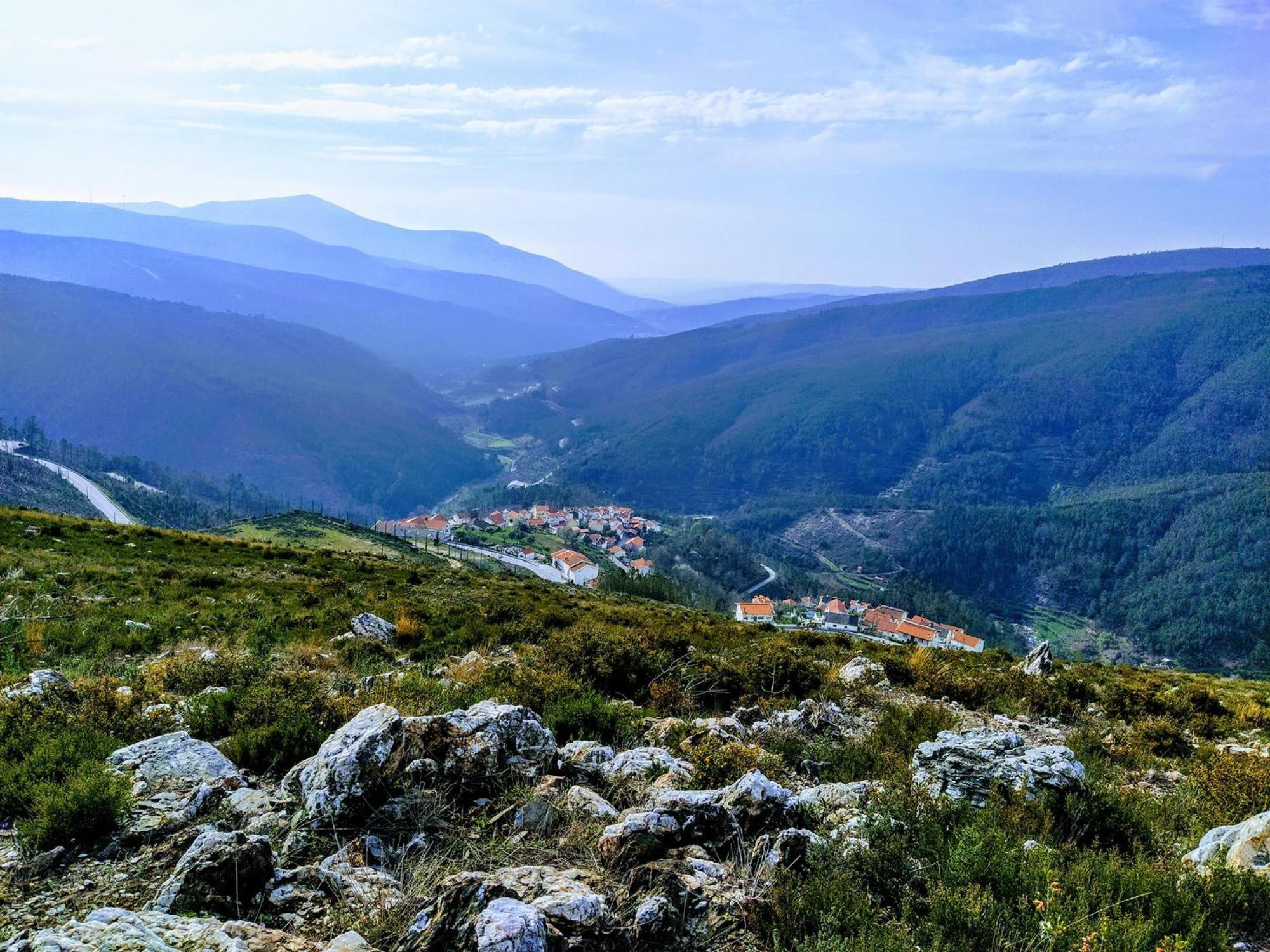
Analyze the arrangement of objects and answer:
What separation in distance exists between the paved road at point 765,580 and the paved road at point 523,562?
36.2 meters

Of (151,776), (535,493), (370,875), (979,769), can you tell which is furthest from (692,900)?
(535,493)

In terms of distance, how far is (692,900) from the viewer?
154 inches

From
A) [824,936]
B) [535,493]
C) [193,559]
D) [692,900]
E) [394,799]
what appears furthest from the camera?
[535,493]

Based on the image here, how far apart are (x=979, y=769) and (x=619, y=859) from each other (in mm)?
3502

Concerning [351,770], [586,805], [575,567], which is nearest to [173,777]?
[351,770]

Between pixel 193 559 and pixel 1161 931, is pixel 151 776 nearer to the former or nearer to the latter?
pixel 1161 931

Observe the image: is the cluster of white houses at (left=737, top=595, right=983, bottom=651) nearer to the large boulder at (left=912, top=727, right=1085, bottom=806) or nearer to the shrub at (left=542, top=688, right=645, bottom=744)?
the shrub at (left=542, top=688, right=645, bottom=744)

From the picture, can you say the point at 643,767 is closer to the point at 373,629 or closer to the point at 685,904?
the point at 685,904

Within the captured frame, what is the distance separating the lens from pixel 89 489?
4131 inches

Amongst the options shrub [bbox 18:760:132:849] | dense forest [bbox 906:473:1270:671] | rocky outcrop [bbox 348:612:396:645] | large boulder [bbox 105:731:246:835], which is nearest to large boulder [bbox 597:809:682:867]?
large boulder [bbox 105:731:246:835]

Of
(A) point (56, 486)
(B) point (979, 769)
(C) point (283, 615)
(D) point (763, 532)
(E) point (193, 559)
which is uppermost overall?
(B) point (979, 769)

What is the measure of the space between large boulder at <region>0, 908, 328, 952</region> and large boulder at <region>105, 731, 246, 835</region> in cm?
104

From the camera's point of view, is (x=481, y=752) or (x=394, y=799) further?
(x=481, y=752)

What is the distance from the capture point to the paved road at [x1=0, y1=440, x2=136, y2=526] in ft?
293
